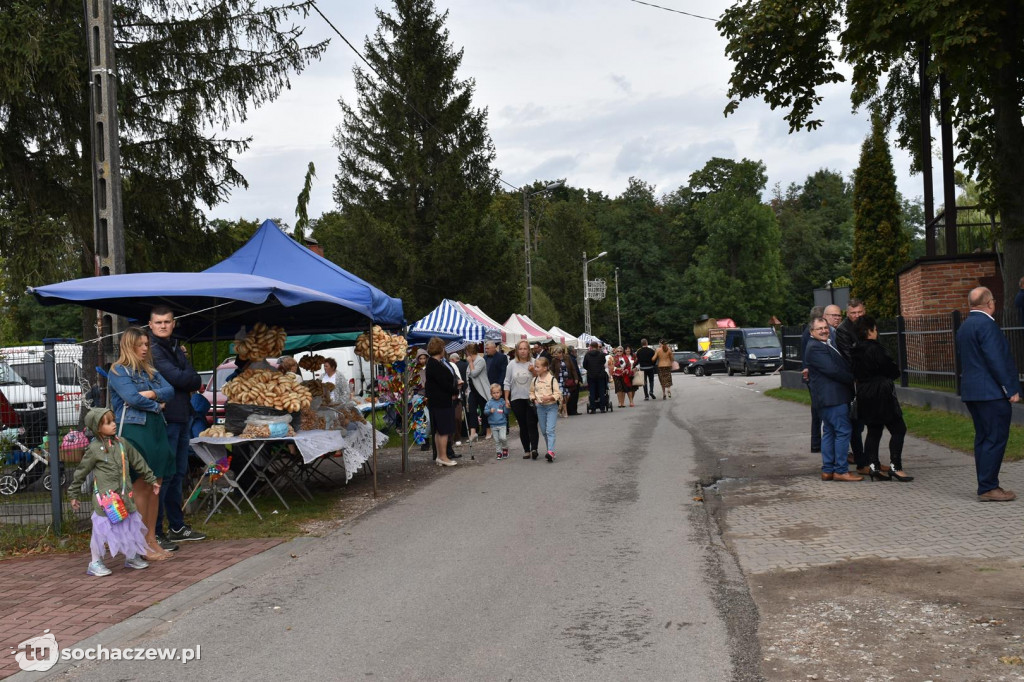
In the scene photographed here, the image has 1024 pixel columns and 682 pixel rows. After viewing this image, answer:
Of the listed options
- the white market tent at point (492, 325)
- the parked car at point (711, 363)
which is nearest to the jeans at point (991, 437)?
the white market tent at point (492, 325)

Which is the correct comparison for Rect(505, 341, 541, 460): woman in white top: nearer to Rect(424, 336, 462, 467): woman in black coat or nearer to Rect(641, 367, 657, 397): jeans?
Rect(424, 336, 462, 467): woman in black coat

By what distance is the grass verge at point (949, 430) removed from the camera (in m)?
12.3

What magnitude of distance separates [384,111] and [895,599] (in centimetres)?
3611

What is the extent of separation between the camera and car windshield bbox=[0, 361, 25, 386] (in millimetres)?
9641

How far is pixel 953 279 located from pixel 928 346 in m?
4.12

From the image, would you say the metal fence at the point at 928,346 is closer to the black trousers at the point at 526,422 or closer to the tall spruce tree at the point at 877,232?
the black trousers at the point at 526,422

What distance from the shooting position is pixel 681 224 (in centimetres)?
9225

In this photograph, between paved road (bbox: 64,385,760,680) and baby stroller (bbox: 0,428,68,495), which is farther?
baby stroller (bbox: 0,428,68,495)

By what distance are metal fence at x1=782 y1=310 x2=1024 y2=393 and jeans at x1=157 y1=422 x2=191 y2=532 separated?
1031cm

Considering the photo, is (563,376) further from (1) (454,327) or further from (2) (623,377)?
(2) (623,377)

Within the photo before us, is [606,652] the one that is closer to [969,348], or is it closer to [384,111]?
[969,348]

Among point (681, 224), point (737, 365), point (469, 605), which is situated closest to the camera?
point (469, 605)

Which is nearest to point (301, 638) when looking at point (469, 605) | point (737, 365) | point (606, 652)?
point (469, 605)

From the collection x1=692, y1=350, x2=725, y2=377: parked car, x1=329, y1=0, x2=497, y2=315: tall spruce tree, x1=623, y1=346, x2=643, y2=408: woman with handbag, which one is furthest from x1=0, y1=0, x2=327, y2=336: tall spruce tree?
x1=692, y1=350, x2=725, y2=377: parked car
